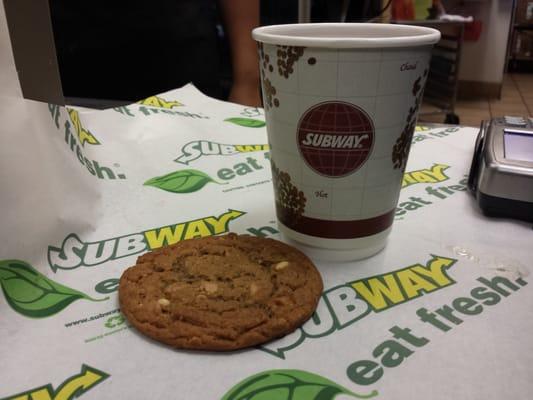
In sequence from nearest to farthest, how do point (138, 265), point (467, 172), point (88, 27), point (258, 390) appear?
point (258, 390)
point (138, 265)
point (467, 172)
point (88, 27)

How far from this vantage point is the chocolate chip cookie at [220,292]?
0.32m

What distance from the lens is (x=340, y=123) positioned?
35cm

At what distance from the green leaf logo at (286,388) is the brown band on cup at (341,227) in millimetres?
136

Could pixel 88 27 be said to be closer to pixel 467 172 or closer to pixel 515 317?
pixel 467 172

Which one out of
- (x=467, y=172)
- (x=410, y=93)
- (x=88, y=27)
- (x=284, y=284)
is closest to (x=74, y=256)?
(x=284, y=284)

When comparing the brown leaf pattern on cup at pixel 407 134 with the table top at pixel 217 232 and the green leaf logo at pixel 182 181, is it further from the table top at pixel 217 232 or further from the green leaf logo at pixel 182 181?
the green leaf logo at pixel 182 181

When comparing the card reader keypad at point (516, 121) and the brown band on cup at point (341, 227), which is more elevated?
the card reader keypad at point (516, 121)

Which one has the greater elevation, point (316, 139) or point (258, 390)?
point (316, 139)

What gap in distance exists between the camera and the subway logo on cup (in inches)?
13.6

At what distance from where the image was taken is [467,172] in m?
0.63

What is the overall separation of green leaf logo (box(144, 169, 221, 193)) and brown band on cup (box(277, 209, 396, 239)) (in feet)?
0.70

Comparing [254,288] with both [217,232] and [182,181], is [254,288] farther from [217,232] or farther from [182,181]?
[182,181]

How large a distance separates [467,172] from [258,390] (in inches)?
18.5

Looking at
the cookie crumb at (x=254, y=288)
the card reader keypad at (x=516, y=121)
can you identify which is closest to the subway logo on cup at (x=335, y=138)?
the cookie crumb at (x=254, y=288)
